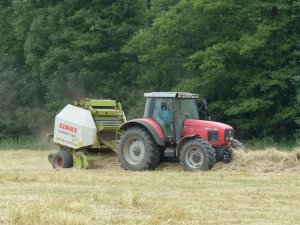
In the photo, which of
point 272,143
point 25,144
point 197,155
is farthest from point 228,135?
point 25,144

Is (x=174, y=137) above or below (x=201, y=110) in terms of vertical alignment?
below

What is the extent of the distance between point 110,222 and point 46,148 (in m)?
23.2

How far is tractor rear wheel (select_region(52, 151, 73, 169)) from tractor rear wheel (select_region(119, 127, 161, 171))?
5.30 feet

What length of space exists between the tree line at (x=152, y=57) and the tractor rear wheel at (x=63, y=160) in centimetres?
964

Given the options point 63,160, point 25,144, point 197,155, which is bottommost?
point 25,144

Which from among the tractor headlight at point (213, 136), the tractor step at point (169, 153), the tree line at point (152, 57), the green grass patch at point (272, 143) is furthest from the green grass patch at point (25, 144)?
the tractor headlight at point (213, 136)

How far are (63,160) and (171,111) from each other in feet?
11.3

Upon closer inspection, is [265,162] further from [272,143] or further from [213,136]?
[272,143]

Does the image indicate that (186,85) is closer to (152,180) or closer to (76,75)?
(76,75)

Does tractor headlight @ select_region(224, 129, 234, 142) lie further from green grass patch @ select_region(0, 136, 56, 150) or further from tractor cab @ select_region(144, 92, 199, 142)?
green grass patch @ select_region(0, 136, 56, 150)

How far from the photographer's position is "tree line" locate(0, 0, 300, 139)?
91.2 feet

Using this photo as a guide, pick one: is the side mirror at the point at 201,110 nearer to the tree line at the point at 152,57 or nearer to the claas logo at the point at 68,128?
the claas logo at the point at 68,128

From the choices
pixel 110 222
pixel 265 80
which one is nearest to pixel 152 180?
pixel 110 222

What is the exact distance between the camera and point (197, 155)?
17641 mm
